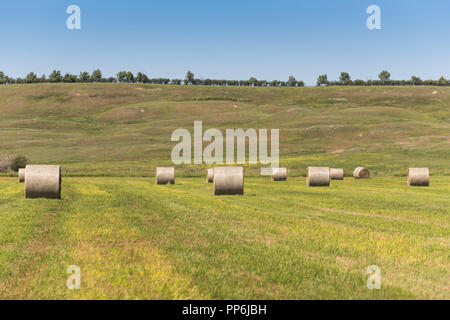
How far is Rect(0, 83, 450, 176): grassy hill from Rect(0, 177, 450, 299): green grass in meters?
36.7

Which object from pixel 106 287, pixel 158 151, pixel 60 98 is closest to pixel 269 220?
pixel 106 287

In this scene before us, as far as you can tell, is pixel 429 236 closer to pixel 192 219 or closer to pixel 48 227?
pixel 192 219

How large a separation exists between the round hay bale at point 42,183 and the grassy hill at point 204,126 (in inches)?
1254

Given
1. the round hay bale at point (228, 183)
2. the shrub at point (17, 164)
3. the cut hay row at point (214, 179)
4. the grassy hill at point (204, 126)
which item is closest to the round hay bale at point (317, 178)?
the cut hay row at point (214, 179)

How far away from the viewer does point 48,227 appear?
604 inches

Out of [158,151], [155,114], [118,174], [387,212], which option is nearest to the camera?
[387,212]

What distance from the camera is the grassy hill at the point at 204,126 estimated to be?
71.6 m

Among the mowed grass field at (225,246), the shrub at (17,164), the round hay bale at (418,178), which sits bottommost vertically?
the shrub at (17,164)

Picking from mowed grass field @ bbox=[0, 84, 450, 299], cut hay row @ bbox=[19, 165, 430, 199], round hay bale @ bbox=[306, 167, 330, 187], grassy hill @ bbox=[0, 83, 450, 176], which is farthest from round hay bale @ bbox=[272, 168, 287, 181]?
mowed grass field @ bbox=[0, 84, 450, 299]

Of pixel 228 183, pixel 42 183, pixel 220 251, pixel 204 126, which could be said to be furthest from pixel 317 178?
pixel 204 126

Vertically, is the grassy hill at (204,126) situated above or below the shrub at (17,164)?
above

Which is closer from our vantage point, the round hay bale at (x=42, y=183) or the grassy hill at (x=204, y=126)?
the round hay bale at (x=42, y=183)

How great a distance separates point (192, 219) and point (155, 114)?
146m

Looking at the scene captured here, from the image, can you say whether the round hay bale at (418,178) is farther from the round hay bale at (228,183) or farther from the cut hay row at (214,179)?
the round hay bale at (228,183)
